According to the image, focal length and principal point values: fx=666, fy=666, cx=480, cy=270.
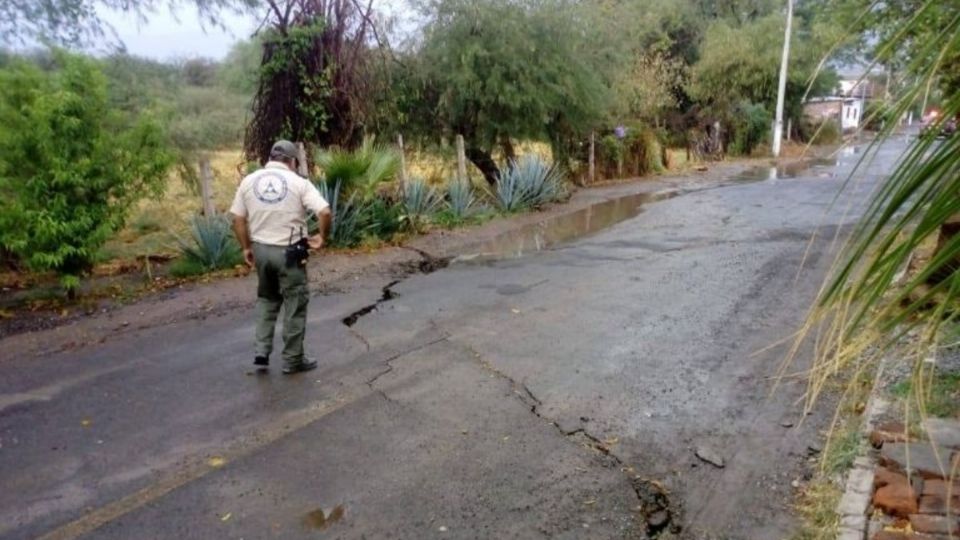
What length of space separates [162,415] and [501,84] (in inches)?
416

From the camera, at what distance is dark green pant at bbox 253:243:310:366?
17.5ft

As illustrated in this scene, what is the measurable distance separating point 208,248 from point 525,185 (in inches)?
279

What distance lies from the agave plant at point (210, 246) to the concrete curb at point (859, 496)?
7.66m

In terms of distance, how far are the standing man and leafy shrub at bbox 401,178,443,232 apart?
5.87 m

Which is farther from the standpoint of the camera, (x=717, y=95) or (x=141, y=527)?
(x=717, y=95)

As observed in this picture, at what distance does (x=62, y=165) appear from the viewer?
6980mm

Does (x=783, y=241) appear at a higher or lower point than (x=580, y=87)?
lower

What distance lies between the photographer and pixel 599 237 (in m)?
11.3

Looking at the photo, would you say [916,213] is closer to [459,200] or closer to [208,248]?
[208,248]

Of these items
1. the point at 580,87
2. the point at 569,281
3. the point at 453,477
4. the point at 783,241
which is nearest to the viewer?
the point at 453,477

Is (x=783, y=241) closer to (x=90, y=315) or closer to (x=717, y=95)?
(x=90, y=315)

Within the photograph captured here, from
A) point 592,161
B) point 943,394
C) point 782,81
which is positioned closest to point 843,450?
point 943,394

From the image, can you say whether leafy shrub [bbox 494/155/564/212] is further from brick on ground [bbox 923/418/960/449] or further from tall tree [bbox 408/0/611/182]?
brick on ground [bbox 923/418/960/449]

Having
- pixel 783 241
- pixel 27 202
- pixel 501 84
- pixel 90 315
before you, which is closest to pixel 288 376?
pixel 90 315
